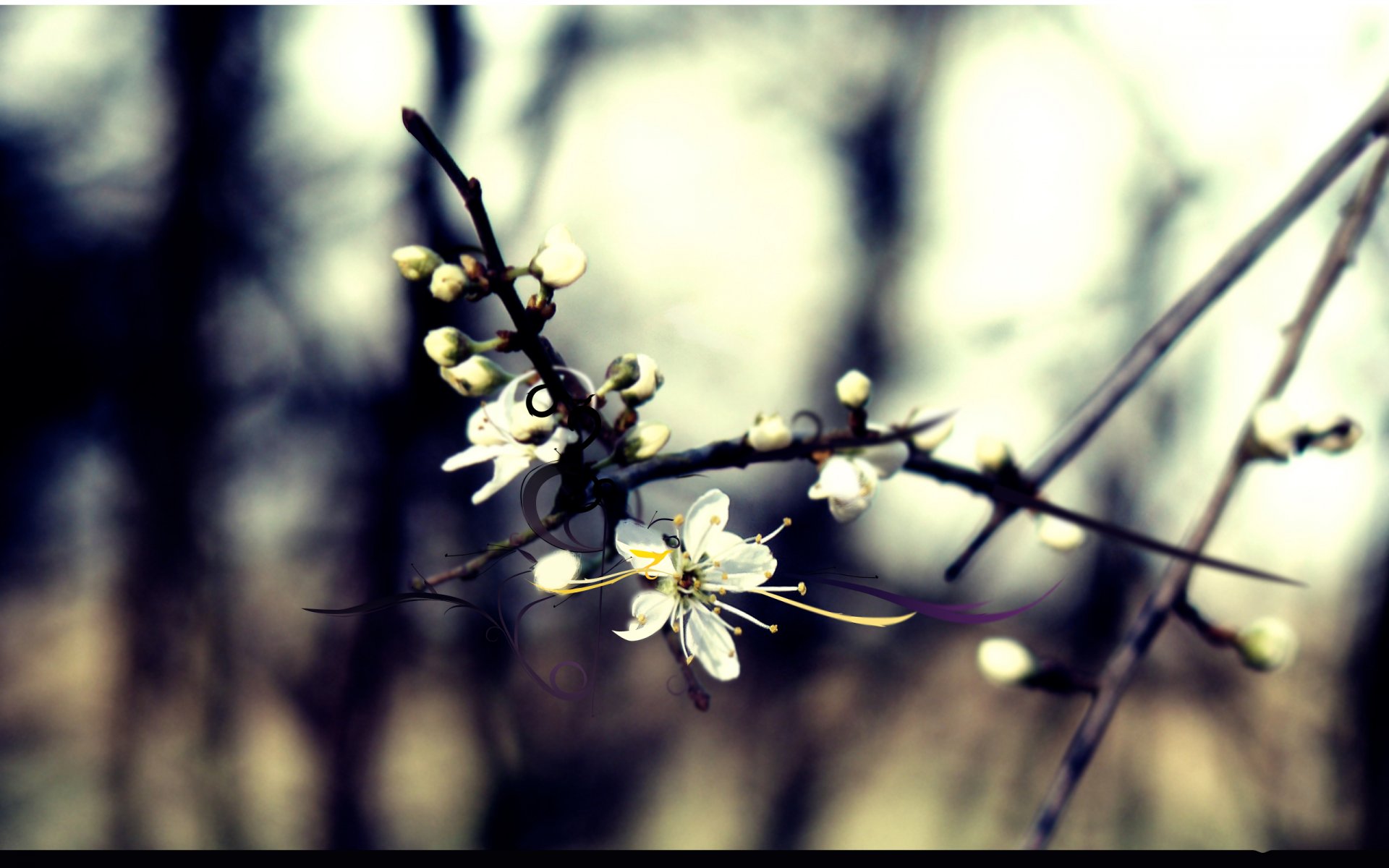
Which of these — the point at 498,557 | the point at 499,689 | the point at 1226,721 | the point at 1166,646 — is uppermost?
the point at 499,689

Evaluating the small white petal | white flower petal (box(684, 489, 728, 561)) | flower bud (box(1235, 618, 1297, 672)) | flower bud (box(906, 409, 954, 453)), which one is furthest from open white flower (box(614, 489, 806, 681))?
flower bud (box(1235, 618, 1297, 672))

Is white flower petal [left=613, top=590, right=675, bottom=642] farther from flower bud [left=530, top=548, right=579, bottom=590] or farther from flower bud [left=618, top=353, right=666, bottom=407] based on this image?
flower bud [left=618, top=353, right=666, bottom=407]

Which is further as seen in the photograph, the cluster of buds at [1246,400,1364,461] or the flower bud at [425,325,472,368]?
the cluster of buds at [1246,400,1364,461]

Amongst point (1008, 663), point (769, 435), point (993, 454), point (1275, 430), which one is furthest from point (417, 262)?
point (1275, 430)

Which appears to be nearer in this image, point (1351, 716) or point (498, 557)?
point (498, 557)

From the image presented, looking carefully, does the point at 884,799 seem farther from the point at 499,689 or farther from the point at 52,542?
the point at 52,542

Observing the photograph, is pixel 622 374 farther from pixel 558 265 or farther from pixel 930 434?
pixel 930 434
